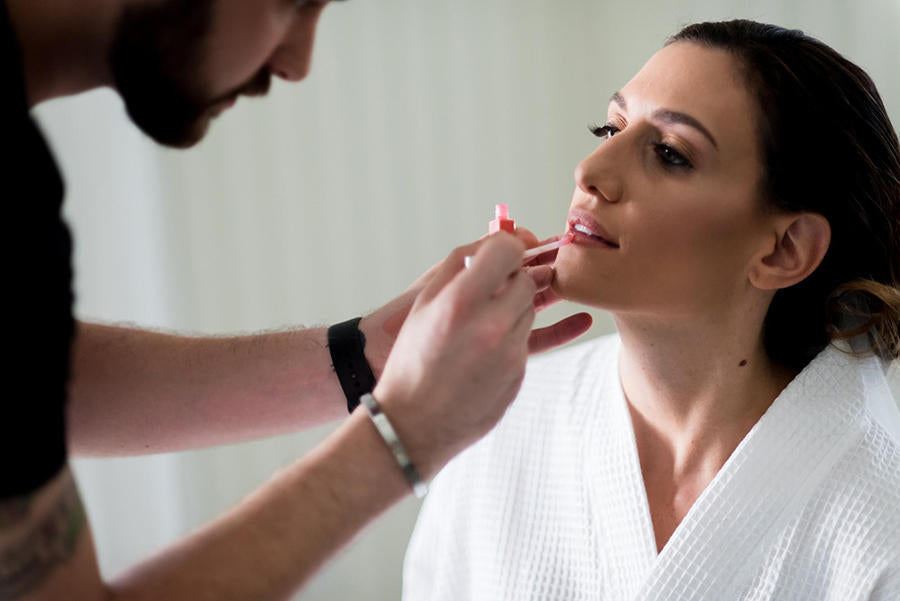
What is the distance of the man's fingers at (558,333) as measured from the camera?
1381 millimetres

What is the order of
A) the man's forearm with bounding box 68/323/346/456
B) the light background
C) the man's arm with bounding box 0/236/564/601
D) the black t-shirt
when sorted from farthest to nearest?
the light background, the man's forearm with bounding box 68/323/346/456, the man's arm with bounding box 0/236/564/601, the black t-shirt

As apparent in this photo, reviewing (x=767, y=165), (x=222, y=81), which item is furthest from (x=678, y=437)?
(x=222, y=81)

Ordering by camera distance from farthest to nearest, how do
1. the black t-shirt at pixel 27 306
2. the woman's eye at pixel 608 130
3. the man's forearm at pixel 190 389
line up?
the woman's eye at pixel 608 130
the man's forearm at pixel 190 389
the black t-shirt at pixel 27 306

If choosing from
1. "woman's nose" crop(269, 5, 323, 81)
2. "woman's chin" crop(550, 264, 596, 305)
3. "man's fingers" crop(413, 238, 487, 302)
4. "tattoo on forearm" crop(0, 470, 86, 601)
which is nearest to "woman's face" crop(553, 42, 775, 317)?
"woman's chin" crop(550, 264, 596, 305)

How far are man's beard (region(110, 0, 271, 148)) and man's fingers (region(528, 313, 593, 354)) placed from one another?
1.83 feet

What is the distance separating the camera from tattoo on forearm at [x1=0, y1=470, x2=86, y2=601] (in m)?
0.77

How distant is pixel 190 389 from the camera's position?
1.31 m

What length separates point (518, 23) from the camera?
7.58 ft

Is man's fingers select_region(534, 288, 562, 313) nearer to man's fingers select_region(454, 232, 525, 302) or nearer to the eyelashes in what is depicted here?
the eyelashes

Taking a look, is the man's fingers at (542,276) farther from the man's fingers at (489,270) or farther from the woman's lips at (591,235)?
the man's fingers at (489,270)

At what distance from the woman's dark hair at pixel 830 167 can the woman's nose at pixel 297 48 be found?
0.67m

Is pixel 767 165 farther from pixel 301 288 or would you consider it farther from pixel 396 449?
pixel 301 288

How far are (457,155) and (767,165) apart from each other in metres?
1.04

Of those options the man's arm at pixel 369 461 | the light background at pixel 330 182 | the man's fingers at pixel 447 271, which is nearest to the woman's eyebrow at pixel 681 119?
the man's fingers at pixel 447 271
